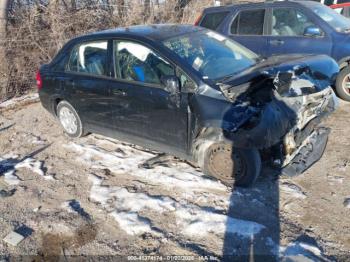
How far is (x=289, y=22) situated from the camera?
6797mm

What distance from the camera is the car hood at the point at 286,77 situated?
3.82m

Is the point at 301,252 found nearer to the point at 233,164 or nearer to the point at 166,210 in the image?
the point at 233,164

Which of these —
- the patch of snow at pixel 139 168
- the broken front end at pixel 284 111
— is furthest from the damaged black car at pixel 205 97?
the patch of snow at pixel 139 168

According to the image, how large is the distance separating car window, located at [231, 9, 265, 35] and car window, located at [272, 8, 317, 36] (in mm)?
277

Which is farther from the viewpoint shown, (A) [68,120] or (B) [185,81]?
(A) [68,120]

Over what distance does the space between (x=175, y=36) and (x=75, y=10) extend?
23.4 feet

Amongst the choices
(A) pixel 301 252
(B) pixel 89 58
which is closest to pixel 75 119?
(B) pixel 89 58

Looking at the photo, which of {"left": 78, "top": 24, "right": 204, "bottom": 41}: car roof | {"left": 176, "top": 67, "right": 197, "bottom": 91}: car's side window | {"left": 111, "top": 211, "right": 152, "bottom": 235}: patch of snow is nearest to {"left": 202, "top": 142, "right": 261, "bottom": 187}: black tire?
{"left": 176, "top": 67, "right": 197, "bottom": 91}: car's side window

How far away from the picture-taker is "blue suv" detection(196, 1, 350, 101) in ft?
20.7

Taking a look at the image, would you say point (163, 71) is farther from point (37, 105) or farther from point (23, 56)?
point (23, 56)

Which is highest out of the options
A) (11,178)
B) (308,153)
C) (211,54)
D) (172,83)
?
(211,54)

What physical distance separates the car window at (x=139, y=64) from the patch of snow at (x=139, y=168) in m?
1.14

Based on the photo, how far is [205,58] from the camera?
423cm

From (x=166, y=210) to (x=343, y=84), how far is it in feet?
14.6
